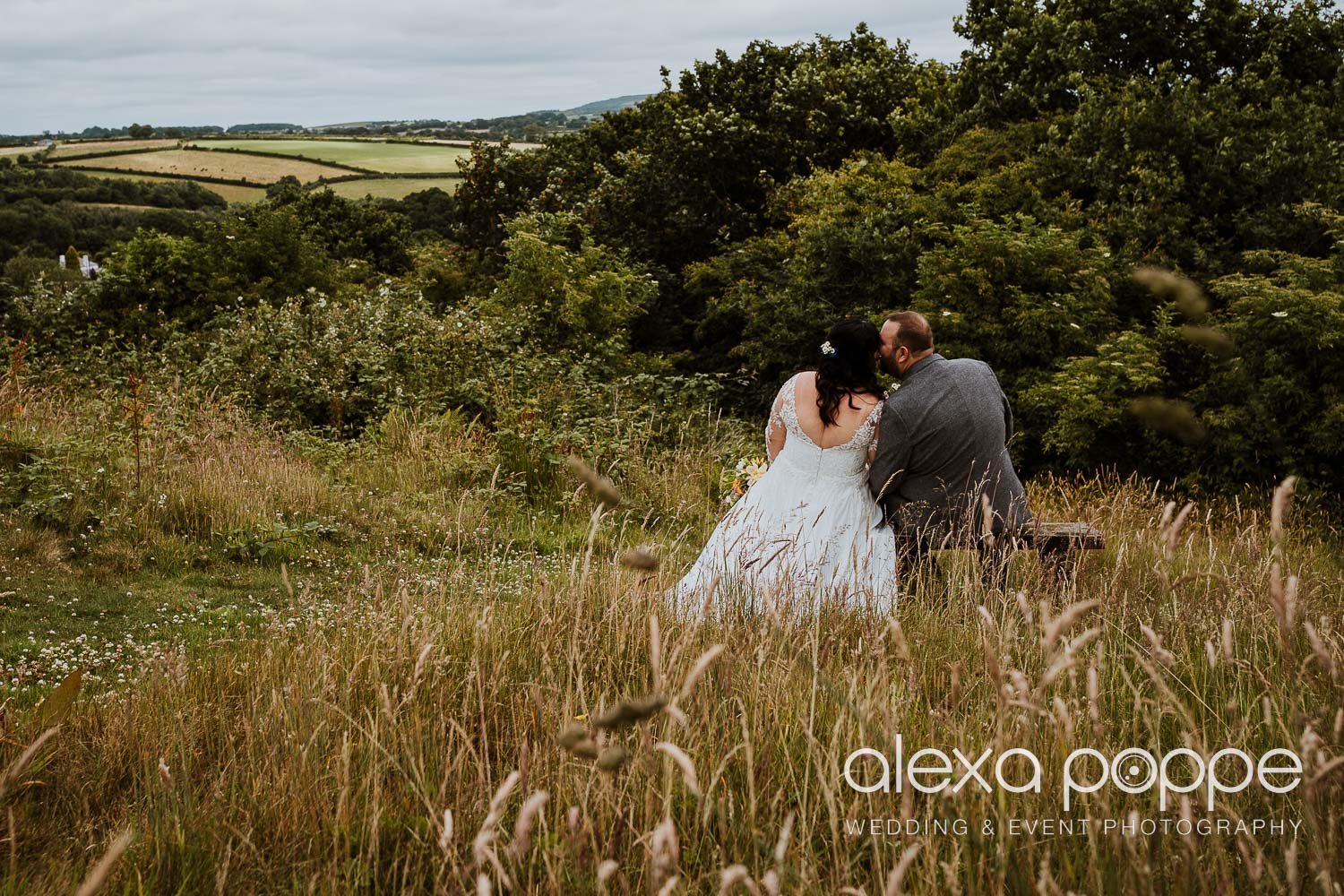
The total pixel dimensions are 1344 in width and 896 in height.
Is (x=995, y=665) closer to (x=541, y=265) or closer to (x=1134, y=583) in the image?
(x=1134, y=583)

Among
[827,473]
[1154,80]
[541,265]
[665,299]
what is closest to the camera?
[827,473]

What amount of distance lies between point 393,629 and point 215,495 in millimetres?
3614

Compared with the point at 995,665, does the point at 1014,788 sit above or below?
below

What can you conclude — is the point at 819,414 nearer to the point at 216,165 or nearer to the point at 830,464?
the point at 830,464

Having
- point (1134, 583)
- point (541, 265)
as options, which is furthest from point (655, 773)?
point (541, 265)

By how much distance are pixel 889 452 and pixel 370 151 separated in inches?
2264

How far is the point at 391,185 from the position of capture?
43844mm

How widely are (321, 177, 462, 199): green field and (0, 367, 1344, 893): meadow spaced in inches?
1522

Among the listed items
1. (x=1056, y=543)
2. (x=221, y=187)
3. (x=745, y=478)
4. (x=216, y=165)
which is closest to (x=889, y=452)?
(x=1056, y=543)

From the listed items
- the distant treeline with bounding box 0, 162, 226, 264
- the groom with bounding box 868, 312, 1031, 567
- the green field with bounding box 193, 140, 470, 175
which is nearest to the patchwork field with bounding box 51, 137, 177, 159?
the green field with bounding box 193, 140, 470, 175

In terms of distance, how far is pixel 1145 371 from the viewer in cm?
799

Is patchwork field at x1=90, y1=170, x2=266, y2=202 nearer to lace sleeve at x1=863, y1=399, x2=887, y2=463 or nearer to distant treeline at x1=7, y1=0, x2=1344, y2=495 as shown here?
distant treeline at x1=7, y1=0, x2=1344, y2=495

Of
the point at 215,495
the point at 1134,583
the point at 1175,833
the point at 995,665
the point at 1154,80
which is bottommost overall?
the point at 215,495

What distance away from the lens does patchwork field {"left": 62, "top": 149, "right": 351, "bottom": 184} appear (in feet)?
151
